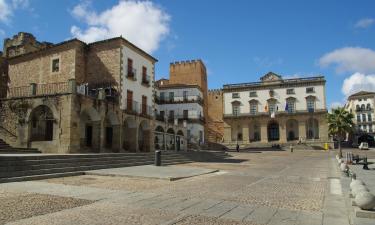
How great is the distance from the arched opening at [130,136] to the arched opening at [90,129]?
10.4ft

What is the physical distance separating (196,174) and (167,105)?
35845mm

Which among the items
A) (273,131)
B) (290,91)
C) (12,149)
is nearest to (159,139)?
(12,149)

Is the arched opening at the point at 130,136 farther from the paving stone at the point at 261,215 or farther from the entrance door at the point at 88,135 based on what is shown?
the paving stone at the point at 261,215

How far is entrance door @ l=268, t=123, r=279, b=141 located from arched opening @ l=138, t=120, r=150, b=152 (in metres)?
37.7

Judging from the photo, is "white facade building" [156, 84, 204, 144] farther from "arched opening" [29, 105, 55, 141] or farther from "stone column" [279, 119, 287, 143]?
"arched opening" [29, 105, 55, 141]

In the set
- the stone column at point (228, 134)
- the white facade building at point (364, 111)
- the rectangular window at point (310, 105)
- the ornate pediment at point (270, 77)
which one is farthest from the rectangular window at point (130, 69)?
the white facade building at point (364, 111)

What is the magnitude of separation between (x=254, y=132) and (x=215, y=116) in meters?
8.34

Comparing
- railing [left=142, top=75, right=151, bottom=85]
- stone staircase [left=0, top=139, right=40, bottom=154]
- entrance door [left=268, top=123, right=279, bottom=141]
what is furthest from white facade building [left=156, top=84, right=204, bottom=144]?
stone staircase [left=0, top=139, right=40, bottom=154]

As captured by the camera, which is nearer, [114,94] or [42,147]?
[42,147]

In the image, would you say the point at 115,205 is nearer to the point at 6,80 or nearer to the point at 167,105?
the point at 6,80

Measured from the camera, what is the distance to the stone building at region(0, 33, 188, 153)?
19.3 metres

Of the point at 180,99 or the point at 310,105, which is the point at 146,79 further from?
the point at 310,105

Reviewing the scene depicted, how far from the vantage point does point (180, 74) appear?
184 ft

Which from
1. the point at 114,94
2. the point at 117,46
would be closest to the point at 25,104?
the point at 114,94
